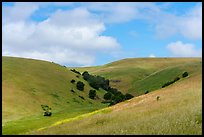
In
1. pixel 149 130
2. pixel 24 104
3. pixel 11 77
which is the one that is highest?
pixel 11 77

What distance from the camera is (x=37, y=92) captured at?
120m

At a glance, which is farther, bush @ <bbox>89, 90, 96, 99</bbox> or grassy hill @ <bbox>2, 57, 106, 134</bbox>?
bush @ <bbox>89, 90, 96, 99</bbox>

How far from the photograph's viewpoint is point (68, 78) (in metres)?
155

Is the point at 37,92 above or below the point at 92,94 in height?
below

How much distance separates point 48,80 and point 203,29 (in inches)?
5200

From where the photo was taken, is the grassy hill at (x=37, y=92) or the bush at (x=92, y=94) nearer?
the grassy hill at (x=37, y=92)

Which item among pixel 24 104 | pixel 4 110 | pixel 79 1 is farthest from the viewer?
pixel 24 104

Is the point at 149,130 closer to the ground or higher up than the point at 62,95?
closer to the ground

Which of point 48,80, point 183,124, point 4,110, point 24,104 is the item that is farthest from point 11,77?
point 183,124

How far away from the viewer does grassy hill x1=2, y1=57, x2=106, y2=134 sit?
9369 cm

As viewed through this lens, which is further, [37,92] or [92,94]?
[92,94]

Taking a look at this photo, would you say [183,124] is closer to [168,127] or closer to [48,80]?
[168,127]

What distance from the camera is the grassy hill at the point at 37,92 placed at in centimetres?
9369

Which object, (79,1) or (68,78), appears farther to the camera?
(68,78)
